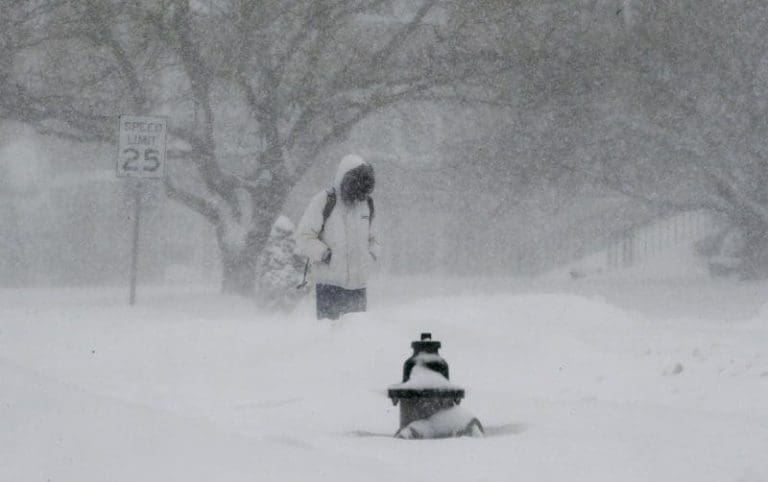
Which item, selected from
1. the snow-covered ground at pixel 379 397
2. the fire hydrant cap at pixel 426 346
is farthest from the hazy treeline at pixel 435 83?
the fire hydrant cap at pixel 426 346

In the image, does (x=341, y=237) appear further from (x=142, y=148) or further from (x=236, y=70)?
(x=236, y=70)

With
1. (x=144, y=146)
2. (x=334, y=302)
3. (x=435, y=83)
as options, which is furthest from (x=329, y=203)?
(x=435, y=83)

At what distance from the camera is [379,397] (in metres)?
6.81

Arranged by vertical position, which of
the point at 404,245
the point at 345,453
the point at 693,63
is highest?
the point at 693,63

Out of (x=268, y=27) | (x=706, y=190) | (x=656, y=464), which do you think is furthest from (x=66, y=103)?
(x=656, y=464)

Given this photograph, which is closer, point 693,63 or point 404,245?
point 693,63

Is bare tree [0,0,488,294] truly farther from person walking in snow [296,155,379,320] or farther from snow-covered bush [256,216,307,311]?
person walking in snow [296,155,379,320]

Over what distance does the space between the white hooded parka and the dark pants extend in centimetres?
7

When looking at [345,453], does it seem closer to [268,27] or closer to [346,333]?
[346,333]

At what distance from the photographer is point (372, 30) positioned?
20359 mm

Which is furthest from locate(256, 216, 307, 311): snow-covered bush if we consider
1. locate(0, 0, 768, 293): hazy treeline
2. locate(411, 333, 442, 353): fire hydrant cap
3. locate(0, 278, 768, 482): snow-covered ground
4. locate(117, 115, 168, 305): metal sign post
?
locate(411, 333, 442, 353): fire hydrant cap

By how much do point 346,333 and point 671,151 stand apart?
13380 mm

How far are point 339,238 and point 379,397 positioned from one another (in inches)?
130

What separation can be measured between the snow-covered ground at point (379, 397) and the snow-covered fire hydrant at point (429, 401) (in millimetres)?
119
